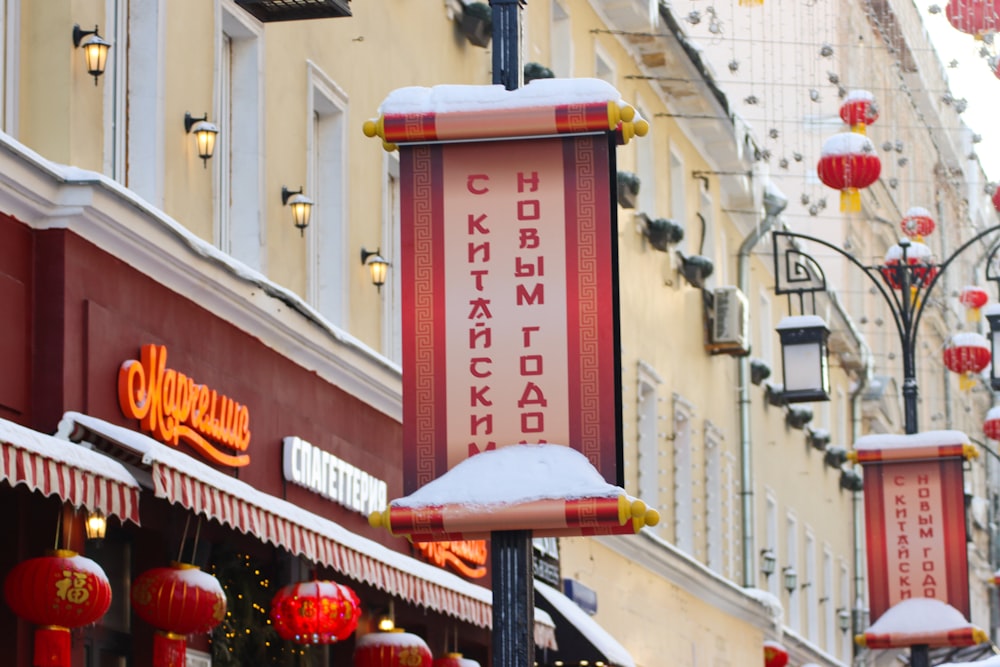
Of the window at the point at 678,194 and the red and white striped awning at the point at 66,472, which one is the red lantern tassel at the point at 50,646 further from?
the window at the point at 678,194

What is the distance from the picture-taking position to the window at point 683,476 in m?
30.0

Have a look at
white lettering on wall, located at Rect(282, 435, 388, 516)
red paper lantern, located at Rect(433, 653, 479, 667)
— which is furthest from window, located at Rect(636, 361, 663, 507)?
white lettering on wall, located at Rect(282, 435, 388, 516)

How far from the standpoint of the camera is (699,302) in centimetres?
3203

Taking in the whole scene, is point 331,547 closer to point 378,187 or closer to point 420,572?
point 420,572

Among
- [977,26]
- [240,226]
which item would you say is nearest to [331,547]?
[240,226]

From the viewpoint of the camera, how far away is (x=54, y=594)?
38.7 feet

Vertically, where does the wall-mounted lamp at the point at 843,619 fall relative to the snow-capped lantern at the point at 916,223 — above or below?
below

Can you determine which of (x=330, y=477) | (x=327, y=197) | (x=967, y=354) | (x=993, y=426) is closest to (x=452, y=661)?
(x=330, y=477)

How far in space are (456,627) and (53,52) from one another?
8.33 m

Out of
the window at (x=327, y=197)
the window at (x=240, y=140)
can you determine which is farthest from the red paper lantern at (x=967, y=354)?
the window at (x=240, y=140)

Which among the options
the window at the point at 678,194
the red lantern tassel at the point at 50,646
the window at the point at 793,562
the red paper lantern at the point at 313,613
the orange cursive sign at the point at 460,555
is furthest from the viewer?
the window at the point at 793,562

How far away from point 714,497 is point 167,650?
1942cm

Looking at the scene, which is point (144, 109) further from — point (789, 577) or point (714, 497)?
point (789, 577)

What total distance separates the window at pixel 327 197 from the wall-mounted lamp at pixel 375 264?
0.29m
